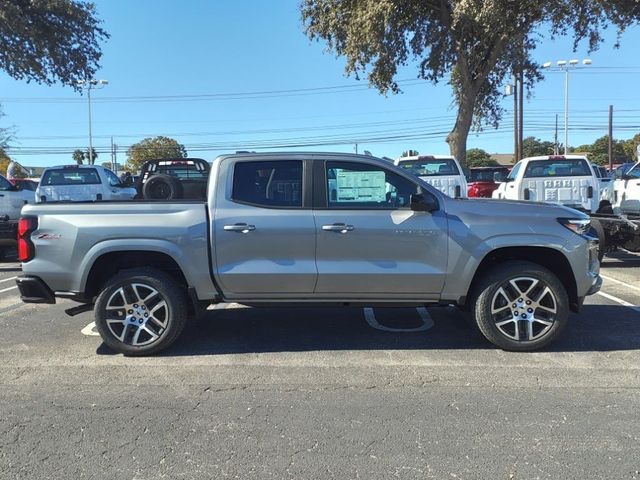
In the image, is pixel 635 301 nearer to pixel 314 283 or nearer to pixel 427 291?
pixel 427 291

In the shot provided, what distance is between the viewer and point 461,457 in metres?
3.37

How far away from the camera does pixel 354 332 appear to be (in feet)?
19.7

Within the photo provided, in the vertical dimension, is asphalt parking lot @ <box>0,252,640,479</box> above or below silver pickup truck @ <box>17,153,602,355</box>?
below

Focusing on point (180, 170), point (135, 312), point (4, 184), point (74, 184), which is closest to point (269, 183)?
point (135, 312)

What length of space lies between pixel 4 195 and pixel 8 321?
631 centimetres

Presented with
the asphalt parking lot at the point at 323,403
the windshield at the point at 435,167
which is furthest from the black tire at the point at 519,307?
the windshield at the point at 435,167

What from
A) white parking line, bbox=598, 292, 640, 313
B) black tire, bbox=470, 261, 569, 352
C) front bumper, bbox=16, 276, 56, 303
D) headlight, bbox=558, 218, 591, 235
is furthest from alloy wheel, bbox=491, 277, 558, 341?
front bumper, bbox=16, 276, 56, 303

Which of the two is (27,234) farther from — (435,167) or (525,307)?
(435,167)

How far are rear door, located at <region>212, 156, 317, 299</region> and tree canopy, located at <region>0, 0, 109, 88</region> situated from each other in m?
17.3

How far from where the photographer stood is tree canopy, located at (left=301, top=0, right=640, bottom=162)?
1727cm

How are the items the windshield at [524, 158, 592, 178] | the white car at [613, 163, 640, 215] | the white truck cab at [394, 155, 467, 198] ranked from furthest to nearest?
the white truck cab at [394, 155, 467, 198] → the windshield at [524, 158, 592, 178] → the white car at [613, 163, 640, 215]

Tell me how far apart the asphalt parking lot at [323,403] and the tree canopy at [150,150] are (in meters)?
73.1

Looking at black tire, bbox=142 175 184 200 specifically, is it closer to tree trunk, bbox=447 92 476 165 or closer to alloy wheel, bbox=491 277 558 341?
alloy wheel, bbox=491 277 558 341

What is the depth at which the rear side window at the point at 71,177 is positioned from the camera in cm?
1377
